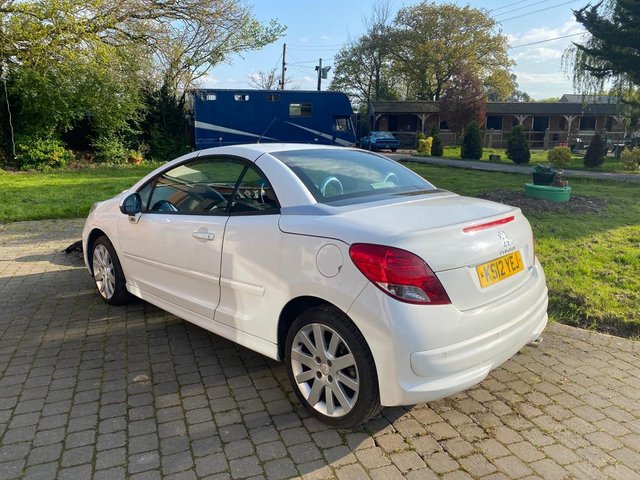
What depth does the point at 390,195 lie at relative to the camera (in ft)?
10.6

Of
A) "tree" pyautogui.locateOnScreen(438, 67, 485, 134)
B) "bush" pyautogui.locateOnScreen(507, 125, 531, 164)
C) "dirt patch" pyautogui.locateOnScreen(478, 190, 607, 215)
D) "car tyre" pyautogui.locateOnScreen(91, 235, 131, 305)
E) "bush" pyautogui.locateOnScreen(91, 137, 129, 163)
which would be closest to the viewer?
"car tyre" pyautogui.locateOnScreen(91, 235, 131, 305)

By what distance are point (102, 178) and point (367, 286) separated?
15.8m

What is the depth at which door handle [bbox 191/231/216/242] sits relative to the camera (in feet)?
10.7

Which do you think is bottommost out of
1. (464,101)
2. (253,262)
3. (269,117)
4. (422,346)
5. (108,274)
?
(108,274)

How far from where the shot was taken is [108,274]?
4.59 meters

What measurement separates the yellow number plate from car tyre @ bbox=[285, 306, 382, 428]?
2.47 feet

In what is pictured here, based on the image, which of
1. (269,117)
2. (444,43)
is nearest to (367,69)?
(444,43)

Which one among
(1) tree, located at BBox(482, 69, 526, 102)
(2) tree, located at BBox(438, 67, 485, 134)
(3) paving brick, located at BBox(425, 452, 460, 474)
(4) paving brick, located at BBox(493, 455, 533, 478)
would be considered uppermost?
(1) tree, located at BBox(482, 69, 526, 102)

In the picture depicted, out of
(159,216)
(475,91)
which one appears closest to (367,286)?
(159,216)

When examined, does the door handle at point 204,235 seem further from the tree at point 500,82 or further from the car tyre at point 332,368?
the tree at point 500,82

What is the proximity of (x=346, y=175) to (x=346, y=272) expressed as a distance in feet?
3.57

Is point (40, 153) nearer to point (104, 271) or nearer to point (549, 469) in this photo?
point (104, 271)

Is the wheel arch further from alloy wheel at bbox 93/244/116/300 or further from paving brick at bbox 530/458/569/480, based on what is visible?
paving brick at bbox 530/458/569/480

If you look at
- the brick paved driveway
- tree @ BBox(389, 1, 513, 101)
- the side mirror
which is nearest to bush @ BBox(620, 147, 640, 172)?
the brick paved driveway
